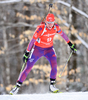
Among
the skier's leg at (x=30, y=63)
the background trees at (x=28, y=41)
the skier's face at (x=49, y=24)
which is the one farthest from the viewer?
the background trees at (x=28, y=41)

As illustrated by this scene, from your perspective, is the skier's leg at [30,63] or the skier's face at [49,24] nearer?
the skier's face at [49,24]

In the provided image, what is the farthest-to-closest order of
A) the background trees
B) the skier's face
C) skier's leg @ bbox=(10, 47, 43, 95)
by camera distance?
the background trees < skier's leg @ bbox=(10, 47, 43, 95) < the skier's face

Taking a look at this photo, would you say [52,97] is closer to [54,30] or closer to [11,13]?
[54,30]

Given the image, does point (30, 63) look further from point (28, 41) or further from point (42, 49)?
point (28, 41)

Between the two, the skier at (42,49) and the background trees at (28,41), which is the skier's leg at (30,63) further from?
the background trees at (28,41)

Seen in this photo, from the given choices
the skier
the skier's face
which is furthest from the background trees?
the skier's face

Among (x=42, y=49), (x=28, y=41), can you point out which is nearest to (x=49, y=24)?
(x=42, y=49)

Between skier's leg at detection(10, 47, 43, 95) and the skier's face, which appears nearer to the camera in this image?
the skier's face

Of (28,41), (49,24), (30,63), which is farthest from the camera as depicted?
(28,41)

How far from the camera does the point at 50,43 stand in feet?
11.5

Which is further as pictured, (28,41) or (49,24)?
(28,41)

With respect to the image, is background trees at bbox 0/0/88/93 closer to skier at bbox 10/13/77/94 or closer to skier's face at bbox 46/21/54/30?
skier at bbox 10/13/77/94

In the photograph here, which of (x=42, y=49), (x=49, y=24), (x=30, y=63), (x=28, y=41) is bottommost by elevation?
(x=28, y=41)

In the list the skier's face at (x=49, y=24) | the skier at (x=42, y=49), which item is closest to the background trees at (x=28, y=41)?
the skier at (x=42, y=49)
